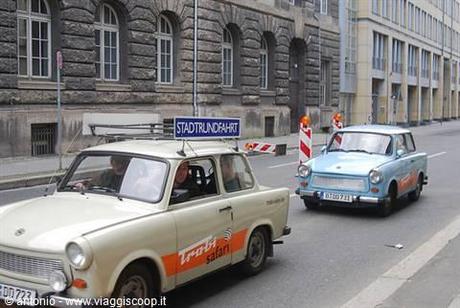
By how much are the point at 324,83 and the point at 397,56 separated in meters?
18.4

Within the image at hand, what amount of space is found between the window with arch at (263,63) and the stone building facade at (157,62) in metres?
0.05

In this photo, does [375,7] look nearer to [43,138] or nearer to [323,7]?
[323,7]

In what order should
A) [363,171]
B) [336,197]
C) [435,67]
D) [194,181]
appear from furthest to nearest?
[435,67], [336,197], [363,171], [194,181]

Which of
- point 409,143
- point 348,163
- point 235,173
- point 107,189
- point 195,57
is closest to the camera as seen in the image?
point 107,189

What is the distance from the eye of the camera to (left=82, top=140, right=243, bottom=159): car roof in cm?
598

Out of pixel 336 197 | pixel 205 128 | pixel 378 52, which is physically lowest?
pixel 336 197

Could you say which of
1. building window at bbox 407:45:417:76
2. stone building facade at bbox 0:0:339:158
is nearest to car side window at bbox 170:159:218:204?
stone building facade at bbox 0:0:339:158

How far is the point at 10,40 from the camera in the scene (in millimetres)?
18828

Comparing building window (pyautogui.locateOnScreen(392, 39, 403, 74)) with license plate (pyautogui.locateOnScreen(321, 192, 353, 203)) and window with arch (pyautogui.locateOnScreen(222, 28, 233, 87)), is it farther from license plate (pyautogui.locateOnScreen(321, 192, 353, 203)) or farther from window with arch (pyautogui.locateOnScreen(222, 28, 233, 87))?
license plate (pyautogui.locateOnScreen(321, 192, 353, 203))

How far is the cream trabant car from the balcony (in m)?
43.2

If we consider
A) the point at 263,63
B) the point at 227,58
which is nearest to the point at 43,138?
the point at 227,58

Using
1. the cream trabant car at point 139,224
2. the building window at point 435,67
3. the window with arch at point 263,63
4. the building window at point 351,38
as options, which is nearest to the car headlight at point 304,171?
the cream trabant car at point 139,224

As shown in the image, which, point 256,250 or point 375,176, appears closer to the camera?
point 256,250

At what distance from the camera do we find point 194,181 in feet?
20.5
